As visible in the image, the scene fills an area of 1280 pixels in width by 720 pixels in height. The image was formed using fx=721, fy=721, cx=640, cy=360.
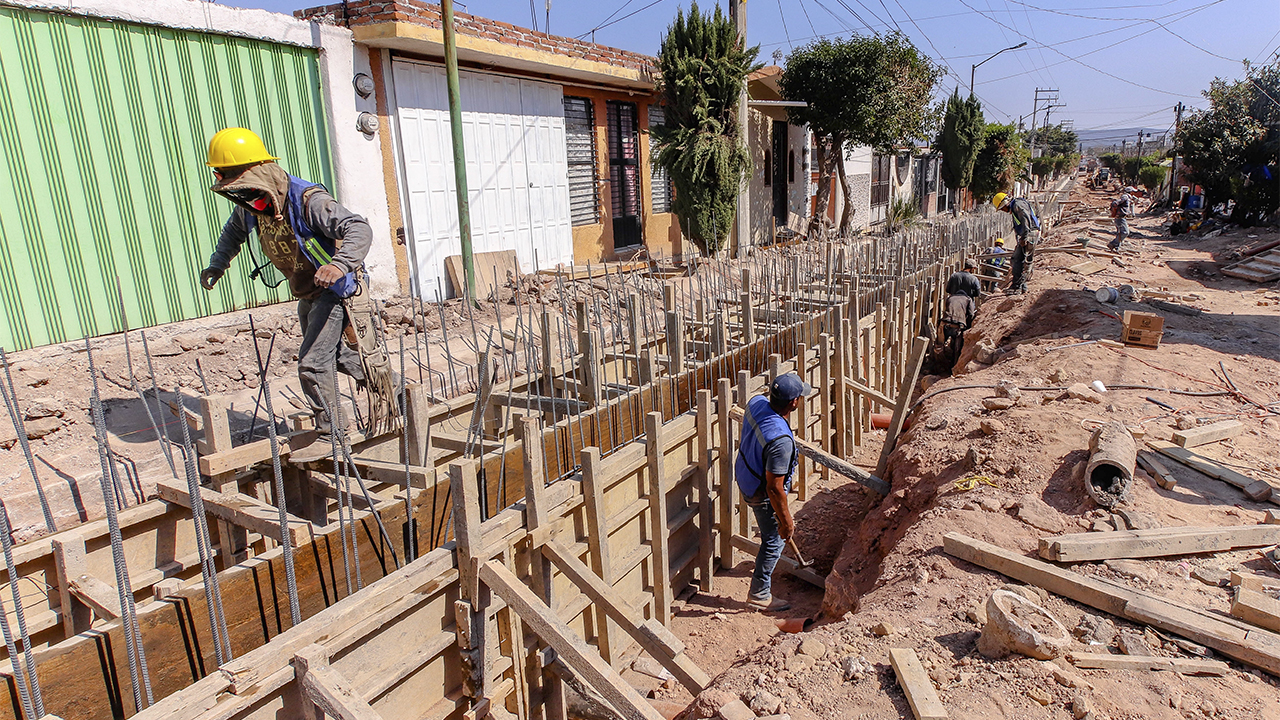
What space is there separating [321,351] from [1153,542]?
462 centimetres

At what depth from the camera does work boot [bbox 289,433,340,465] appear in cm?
378

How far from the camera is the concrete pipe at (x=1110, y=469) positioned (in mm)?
4148

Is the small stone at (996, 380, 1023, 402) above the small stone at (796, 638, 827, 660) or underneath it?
above

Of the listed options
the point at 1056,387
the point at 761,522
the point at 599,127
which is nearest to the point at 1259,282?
the point at 1056,387

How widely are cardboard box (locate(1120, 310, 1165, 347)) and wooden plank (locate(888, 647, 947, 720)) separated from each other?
619 centimetres

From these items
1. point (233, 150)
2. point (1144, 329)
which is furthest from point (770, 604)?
point (1144, 329)

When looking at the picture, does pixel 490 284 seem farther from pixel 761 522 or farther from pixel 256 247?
pixel 761 522

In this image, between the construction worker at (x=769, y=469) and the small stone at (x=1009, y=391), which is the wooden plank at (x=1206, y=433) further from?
the construction worker at (x=769, y=469)

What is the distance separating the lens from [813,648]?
3.32 metres

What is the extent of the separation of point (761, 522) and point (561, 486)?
1.82m

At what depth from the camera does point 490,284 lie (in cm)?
1051

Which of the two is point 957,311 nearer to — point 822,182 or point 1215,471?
point 1215,471

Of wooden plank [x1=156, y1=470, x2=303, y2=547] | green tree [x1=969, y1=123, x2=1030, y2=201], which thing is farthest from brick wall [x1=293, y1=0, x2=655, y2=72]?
green tree [x1=969, y1=123, x2=1030, y2=201]

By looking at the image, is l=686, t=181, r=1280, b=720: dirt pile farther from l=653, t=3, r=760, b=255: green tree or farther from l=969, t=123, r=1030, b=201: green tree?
l=969, t=123, r=1030, b=201: green tree
